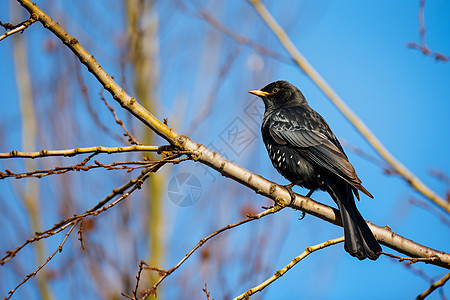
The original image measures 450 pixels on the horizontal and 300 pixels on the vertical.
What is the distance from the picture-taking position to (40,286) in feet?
18.7

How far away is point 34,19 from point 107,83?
0.51 m

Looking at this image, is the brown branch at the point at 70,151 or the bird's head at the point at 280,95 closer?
the brown branch at the point at 70,151

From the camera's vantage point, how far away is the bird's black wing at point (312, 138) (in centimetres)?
388

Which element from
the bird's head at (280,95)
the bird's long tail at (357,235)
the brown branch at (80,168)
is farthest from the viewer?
the bird's head at (280,95)

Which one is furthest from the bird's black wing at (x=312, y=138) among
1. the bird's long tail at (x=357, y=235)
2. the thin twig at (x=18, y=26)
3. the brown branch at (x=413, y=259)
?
the thin twig at (x=18, y=26)

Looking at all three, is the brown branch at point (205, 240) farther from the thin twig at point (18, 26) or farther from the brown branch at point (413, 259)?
the thin twig at point (18, 26)

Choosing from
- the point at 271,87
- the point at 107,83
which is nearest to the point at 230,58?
the point at 271,87

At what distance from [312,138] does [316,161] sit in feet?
1.01

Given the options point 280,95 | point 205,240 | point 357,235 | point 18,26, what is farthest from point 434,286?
point 280,95

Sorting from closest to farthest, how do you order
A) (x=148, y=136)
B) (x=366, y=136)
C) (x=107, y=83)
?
(x=107, y=83)
(x=366, y=136)
(x=148, y=136)

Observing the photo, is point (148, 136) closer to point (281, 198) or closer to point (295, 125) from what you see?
point (295, 125)

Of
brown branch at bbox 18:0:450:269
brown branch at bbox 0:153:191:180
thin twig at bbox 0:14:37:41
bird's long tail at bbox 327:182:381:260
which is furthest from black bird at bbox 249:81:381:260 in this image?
thin twig at bbox 0:14:37:41

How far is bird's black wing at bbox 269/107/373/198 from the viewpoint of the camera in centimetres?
388

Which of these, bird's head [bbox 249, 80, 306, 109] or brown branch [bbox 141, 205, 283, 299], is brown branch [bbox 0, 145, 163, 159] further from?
bird's head [bbox 249, 80, 306, 109]
